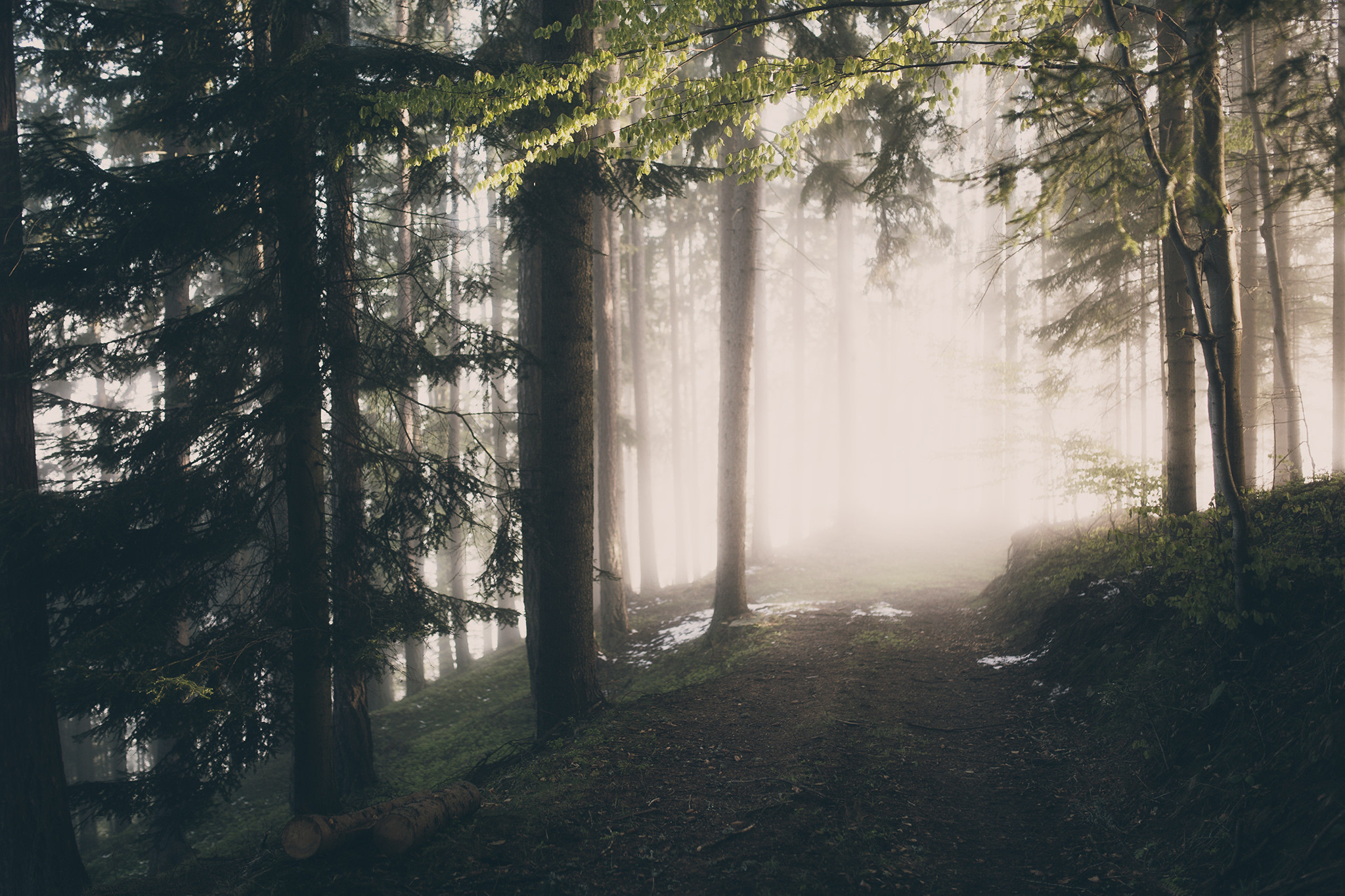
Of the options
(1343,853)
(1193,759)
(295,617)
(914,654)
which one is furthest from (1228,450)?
(295,617)

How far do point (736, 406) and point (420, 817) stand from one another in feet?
25.0

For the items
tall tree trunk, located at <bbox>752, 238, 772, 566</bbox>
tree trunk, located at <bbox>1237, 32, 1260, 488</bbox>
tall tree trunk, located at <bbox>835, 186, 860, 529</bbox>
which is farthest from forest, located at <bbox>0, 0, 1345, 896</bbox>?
tall tree trunk, located at <bbox>835, 186, 860, 529</bbox>

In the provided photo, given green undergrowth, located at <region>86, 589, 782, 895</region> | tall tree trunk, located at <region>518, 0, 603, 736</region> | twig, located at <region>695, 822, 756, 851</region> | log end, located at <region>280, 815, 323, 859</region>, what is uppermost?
tall tree trunk, located at <region>518, 0, 603, 736</region>

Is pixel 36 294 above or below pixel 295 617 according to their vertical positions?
above

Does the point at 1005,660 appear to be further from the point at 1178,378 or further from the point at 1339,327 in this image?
the point at 1339,327

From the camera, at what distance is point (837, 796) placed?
15.4 ft

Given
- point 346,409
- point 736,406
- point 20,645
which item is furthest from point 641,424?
point 20,645

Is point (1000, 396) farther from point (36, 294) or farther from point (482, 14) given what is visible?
point (36, 294)

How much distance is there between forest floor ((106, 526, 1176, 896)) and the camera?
382 cm

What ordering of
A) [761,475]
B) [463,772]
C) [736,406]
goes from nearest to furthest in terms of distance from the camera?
[463,772] < [736,406] < [761,475]

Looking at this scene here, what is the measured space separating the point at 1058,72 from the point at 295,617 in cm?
734

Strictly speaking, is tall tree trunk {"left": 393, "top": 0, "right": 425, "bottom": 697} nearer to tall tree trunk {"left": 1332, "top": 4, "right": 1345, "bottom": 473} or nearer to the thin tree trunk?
the thin tree trunk

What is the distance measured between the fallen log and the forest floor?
0.11 m

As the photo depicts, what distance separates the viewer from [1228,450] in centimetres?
509
